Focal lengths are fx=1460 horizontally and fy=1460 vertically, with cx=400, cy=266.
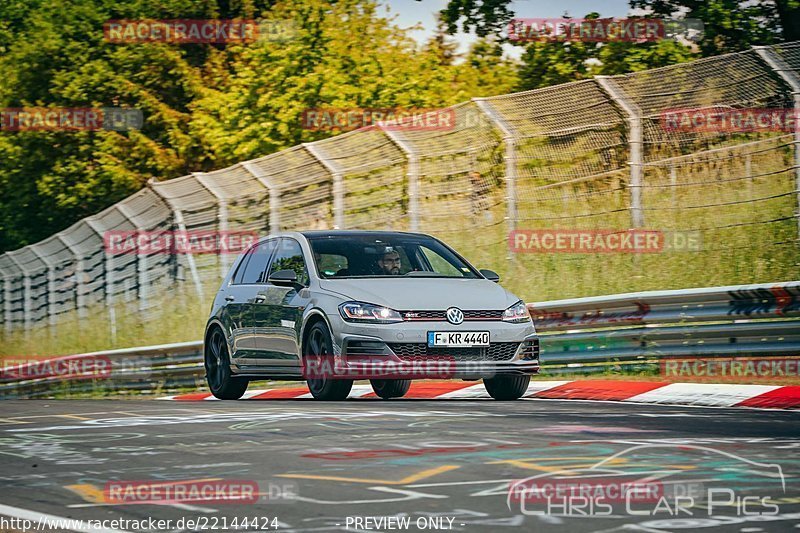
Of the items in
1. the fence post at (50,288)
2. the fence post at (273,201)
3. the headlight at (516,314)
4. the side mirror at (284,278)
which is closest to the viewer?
the headlight at (516,314)

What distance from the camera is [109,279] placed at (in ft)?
94.4

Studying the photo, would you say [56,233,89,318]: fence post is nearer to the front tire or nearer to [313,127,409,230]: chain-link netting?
[313,127,409,230]: chain-link netting

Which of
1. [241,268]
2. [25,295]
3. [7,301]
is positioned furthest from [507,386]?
[7,301]

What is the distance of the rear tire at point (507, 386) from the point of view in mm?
12672

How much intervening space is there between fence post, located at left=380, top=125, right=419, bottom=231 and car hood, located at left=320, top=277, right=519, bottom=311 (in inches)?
252

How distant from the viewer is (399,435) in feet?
28.7

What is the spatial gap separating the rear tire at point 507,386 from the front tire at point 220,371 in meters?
2.79

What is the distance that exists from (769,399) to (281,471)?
18.0 ft

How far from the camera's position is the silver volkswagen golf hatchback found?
11828 millimetres

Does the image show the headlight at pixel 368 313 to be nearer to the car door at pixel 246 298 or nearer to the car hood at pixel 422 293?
the car hood at pixel 422 293

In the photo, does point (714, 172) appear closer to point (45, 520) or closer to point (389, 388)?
point (389, 388)

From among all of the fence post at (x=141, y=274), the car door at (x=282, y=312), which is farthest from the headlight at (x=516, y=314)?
the fence post at (x=141, y=274)

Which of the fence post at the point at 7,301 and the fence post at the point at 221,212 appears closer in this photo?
the fence post at the point at 221,212

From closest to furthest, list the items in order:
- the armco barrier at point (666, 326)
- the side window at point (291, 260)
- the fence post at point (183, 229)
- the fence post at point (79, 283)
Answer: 1. the armco barrier at point (666, 326)
2. the side window at point (291, 260)
3. the fence post at point (183, 229)
4. the fence post at point (79, 283)
